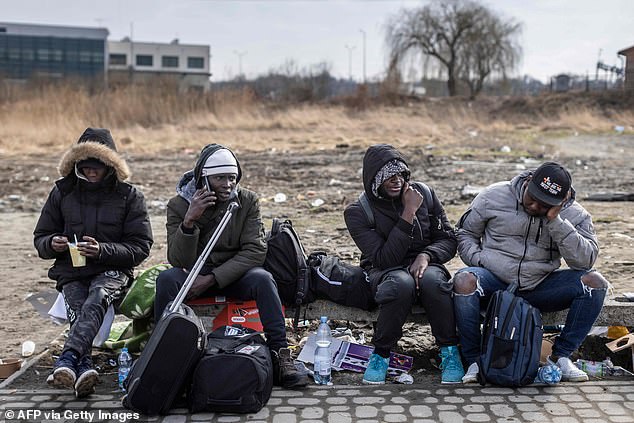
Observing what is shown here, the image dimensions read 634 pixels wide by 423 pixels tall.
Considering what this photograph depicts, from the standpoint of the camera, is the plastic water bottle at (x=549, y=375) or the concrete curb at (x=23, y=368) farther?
the concrete curb at (x=23, y=368)

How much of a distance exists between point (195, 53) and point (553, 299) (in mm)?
99749

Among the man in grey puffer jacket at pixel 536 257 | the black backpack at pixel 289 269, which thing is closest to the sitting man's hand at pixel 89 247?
the black backpack at pixel 289 269

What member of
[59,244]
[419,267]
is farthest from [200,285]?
[419,267]

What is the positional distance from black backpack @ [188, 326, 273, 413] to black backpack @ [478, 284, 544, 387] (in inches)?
54.7

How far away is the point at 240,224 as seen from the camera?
5.05 m

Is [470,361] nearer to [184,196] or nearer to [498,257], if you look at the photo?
[498,257]

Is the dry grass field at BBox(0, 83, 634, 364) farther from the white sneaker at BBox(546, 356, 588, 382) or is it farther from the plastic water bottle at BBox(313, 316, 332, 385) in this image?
the plastic water bottle at BBox(313, 316, 332, 385)

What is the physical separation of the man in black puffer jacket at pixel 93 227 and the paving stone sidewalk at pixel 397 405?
2.34 feet

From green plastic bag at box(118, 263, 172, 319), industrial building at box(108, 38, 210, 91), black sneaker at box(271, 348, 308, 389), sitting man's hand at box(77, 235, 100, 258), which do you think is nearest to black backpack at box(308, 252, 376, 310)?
black sneaker at box(271, 348, 308, 389)

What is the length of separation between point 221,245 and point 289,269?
0.50 m

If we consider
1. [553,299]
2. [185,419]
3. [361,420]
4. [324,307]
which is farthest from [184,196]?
[553,299]

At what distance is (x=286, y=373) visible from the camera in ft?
15.1

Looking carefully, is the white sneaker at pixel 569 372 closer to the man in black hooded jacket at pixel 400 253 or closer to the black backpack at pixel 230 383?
the man in black hooded jacket at pixel 400 253

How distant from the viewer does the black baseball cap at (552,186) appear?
4.60 metres
